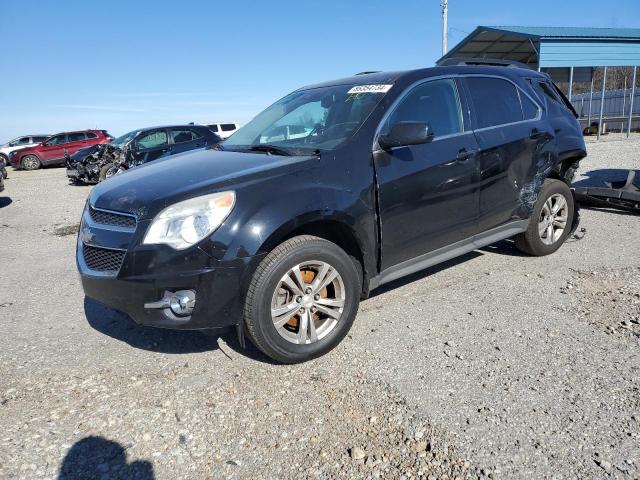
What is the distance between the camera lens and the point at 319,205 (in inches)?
120

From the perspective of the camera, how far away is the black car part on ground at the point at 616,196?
664 cm

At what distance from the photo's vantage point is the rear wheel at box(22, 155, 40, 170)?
75.2ft

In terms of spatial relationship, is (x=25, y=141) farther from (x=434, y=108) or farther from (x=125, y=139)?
(x=434, y=108)

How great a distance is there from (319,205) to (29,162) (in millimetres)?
24489

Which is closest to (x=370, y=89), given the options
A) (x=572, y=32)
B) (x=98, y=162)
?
(x=98, y=162)

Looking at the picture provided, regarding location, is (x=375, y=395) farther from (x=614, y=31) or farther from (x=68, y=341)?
(x=614, y=31)

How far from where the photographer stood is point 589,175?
10.0 metres

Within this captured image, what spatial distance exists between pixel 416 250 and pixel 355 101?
4.14 ft

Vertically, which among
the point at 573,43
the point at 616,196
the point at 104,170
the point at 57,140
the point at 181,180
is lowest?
the point at 616,196

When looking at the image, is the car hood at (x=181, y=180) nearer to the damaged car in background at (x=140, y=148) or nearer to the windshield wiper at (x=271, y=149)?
the windshield wiper at (x=271, y=149)

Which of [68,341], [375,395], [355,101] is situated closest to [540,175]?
[355,101]

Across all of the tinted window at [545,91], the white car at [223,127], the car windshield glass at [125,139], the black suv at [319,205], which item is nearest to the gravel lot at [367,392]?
the black suv at [319,205]

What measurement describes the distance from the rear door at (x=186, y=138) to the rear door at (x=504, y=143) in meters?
9.76

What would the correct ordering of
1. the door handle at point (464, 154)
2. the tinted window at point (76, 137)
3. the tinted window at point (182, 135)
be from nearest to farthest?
the door handle at point (464, 154), the tinted window at point (182, 135), the tinted window at point (76, 137)
